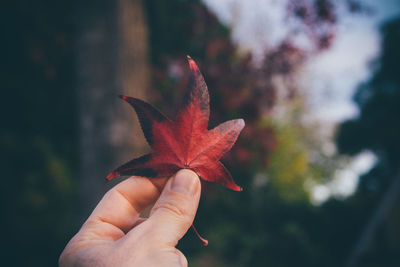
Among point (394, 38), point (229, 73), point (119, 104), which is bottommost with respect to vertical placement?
point (119, 104)

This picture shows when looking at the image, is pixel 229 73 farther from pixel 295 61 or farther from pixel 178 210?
pixel 178 210

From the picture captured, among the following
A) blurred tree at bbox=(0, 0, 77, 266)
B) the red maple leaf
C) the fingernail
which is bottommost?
blurred tree at bbox=(0, 0, 77, 266)

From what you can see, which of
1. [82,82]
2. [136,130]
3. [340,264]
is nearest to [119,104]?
[136,130]

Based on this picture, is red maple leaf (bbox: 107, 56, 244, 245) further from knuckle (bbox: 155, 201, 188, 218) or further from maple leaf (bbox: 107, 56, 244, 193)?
knuckle (bbox: 155, 201, 188, 218)

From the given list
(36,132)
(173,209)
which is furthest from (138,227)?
(36,132)

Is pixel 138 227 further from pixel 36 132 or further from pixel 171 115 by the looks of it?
pixel 36 132

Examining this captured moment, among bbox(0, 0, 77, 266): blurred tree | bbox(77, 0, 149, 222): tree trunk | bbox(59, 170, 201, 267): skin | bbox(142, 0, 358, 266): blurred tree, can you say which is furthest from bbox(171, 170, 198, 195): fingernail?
bbox(0, 0, 77, 266): blurred tree

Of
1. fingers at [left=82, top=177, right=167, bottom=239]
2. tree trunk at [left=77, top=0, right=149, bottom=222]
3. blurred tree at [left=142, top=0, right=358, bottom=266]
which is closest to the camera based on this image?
fingers at [left=82, top=177, right=167, bottom=239]

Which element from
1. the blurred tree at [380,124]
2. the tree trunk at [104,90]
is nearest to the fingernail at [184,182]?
the tree trunk at [104,90]
